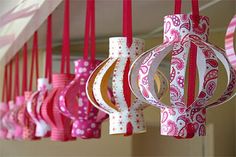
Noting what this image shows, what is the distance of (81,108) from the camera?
0.72 m

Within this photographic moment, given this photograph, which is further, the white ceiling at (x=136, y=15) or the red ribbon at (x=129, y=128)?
the white ceiling at (x=136, y=15)

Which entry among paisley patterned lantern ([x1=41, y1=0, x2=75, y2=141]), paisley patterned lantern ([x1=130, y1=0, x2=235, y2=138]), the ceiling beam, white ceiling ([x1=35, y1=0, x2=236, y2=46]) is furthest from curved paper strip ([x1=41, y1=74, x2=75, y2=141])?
white ceiling ([x1=35, y1=0, x2=236, y2=46])

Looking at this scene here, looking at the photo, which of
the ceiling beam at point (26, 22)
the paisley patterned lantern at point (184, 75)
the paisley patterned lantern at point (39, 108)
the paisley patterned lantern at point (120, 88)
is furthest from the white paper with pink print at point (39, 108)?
the paisley patterned lantern at point (184, 75)

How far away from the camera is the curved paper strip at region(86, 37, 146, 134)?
1.98 ft

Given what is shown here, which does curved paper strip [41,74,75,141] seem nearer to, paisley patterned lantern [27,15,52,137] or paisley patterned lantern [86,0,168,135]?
paisley patterned lantern [27,15,52,137]

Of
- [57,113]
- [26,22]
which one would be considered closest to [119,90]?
[57,113]

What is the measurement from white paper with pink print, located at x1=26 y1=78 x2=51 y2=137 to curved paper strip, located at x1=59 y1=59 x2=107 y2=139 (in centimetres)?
18

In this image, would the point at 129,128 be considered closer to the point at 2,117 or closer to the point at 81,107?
the point at 81,107

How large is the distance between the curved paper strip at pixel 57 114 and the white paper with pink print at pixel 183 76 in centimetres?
30

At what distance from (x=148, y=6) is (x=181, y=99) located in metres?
0.83

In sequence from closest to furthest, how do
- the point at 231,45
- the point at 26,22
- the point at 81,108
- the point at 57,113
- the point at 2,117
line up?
the point at 231,45, the point at 81,108, the point at 57,113, the point at 26,22, the point at 2,117

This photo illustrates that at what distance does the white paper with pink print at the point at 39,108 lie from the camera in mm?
917

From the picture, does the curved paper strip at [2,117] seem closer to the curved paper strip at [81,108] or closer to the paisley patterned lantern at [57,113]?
the paisley patterned lantern at [57,113]

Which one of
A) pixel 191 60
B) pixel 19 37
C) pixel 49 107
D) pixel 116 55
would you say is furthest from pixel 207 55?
pixel 19 37
